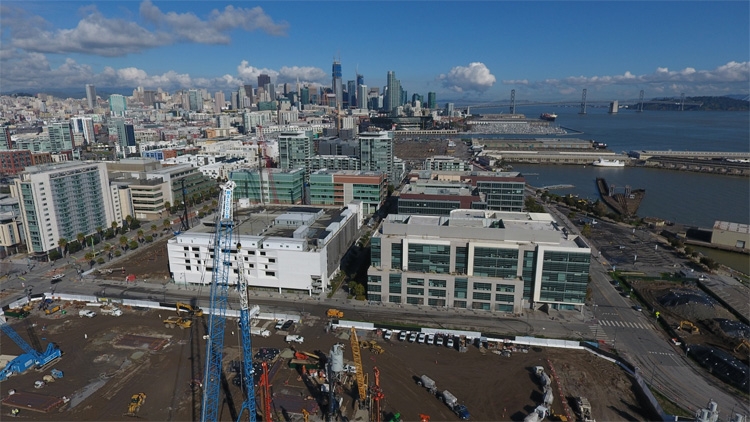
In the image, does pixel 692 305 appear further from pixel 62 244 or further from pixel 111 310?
pixel 62 244

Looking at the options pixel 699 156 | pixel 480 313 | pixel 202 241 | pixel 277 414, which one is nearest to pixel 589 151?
pixel 699 156

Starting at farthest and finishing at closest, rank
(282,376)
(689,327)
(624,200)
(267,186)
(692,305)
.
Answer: (624,200) → (267,186) → (692,305) → (689,327) → (282,376)

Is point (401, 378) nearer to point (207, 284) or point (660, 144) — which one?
point (207, 284)

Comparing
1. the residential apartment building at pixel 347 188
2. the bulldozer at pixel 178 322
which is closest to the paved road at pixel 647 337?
the residential apartment building at pixel 347 188

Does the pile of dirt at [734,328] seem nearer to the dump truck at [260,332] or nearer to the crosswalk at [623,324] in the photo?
the crosswalk at [623,324]

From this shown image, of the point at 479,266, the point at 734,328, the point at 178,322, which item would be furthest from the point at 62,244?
the point at 734,328

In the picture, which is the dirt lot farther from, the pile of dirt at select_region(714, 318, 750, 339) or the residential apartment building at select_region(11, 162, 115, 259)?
the residential apartment building at select_region(11, 162, 115, 259)

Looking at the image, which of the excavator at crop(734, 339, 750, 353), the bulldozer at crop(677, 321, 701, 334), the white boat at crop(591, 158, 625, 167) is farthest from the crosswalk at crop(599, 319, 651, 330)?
the white boat at crop(591, 158, 625, 167)
